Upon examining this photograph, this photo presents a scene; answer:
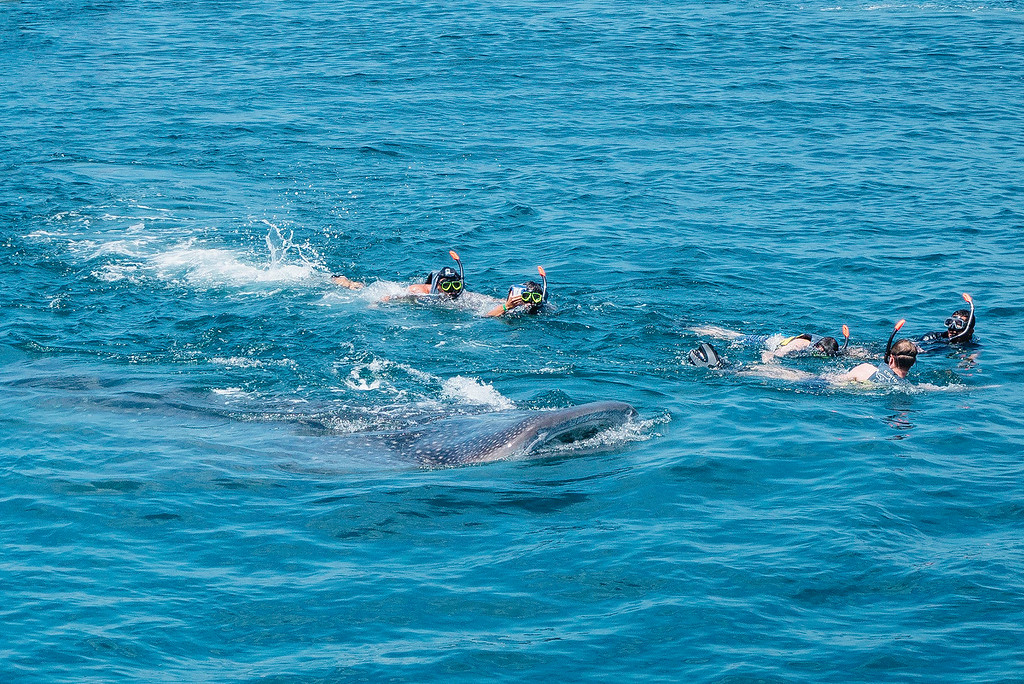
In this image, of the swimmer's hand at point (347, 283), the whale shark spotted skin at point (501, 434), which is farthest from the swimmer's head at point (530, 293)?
the whale shark spotted skin at point (501, 434)

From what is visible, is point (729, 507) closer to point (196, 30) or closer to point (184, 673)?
point (184, 673)

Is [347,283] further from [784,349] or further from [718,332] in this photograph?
[784,349]

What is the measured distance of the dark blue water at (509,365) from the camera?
9977mm

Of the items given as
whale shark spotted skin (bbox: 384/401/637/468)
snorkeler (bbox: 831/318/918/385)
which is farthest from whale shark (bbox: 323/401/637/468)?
snorkeler (bbox: 831/318/918/385)

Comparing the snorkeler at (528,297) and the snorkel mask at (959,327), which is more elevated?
the snorkeler at (528,297)

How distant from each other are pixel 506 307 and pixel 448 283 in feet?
3.83

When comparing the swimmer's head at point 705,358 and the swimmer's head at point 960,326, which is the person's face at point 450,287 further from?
the swimmer's head at point 960,326

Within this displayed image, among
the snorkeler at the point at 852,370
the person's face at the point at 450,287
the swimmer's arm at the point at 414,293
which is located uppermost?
the person's face at the point at 450,287

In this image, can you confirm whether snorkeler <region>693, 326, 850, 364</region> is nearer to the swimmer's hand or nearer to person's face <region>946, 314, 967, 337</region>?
person's face <region>946, 314, 967, 337</region>

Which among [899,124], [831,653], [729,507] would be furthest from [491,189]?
[831,653]

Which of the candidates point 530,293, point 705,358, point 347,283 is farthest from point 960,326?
point 347,283

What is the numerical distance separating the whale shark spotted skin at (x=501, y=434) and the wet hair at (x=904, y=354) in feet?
15.8

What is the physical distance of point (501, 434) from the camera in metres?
12.5

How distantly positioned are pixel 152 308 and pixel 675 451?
10008 mm
